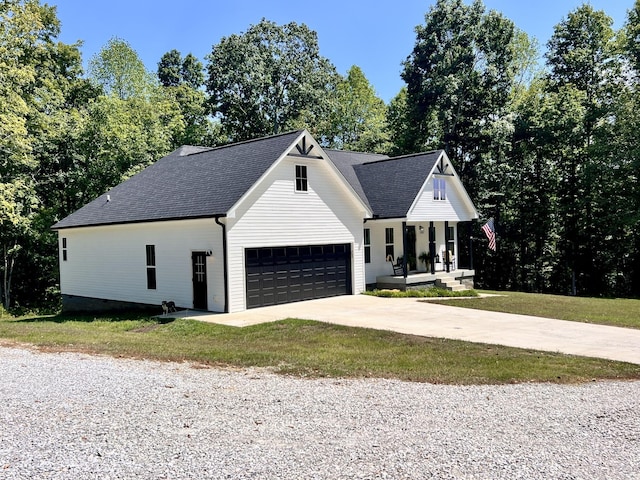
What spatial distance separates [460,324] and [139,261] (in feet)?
38.9

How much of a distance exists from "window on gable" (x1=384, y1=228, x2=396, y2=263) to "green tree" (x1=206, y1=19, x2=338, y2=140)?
64.1 feet

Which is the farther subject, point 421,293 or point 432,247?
point 432,247

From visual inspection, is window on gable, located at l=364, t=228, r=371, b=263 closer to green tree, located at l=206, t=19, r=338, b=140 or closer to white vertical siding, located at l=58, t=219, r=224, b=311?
white vertical siding, located at l=58, t=219, r=224, b=311

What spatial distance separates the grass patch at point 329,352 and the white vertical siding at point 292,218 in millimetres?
3173

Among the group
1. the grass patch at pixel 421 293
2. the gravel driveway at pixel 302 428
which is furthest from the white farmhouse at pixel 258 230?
the gravel driveway at pixel 302 428

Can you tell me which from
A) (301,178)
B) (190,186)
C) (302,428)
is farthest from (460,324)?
(190,186)

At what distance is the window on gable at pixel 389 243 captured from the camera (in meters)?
24.2

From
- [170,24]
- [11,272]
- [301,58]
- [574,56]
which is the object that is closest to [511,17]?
[574,56]

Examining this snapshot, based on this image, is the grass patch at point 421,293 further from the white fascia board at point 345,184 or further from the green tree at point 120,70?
the green tree at point 120,70

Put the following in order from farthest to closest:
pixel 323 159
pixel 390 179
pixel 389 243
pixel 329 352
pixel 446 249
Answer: pixel 446 249 → pixel 390 179 → pixel 389 243 → pixel 323 159 → pixel 329 352

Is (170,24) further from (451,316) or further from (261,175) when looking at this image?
(451,316)

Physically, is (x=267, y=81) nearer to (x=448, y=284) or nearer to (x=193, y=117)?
(x=193, y=117)

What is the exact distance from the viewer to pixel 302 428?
612 centimetres

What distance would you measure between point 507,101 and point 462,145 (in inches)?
160
